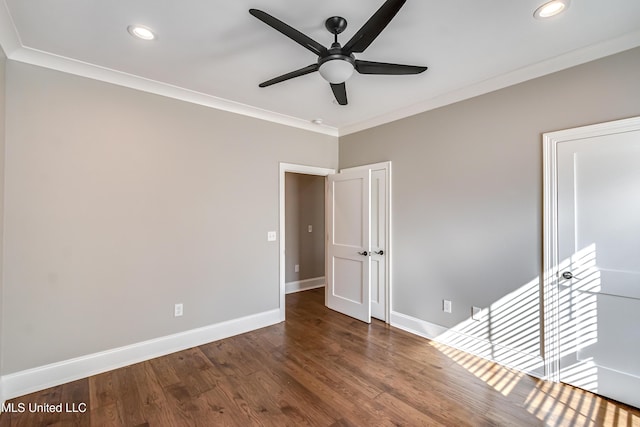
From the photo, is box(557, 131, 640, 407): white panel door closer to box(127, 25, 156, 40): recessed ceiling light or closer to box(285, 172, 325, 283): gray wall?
box(127, 25, 156, 40): recessed ceiling light

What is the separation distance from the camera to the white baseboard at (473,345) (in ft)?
8.18

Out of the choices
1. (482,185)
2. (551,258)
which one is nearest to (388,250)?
(482,185)

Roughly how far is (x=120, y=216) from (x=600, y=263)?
4.07 meters

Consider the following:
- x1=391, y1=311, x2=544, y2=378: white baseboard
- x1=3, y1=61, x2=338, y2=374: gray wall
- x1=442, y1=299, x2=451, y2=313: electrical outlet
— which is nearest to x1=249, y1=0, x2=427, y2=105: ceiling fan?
x1=3, y1=61, x2=338, y2=374: gray wall

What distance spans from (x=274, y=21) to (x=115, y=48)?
152cm

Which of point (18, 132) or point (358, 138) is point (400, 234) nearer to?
point (358, 138)

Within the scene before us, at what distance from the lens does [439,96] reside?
308 cm

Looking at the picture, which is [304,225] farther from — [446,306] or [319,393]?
[319,393]

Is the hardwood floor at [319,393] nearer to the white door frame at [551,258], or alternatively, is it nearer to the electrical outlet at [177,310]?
the white door frame at [551,258]

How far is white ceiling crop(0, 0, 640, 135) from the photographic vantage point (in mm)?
1765

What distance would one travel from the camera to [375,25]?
4.82 ft

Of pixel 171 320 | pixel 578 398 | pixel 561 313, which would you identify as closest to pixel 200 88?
pixel 171 320

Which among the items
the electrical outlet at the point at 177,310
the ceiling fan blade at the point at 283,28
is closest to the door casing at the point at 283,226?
the electrical outlet at the point at 177,310

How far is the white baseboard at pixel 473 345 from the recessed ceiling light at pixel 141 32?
3664 millimetres
